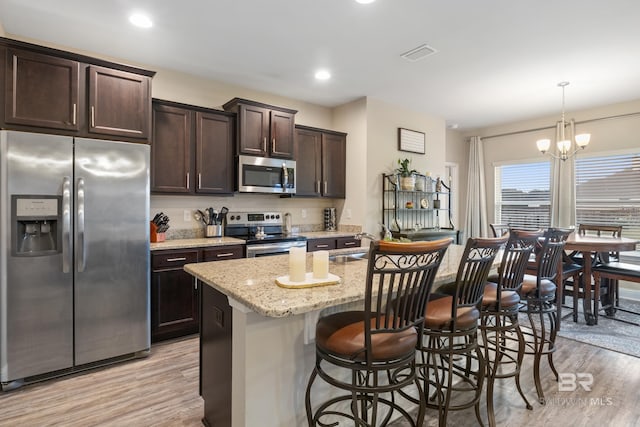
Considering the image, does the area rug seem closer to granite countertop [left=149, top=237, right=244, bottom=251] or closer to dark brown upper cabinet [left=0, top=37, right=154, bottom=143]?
granite countertop [left=149, top=237, right=244, bottom=251]

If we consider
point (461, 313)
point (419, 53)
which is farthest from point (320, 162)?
point (461, 313)

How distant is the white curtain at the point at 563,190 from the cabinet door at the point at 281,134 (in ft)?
14.1

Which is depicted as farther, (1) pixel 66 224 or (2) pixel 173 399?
(1) pixel 66 224

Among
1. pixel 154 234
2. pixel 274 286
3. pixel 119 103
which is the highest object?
pixel 119 103

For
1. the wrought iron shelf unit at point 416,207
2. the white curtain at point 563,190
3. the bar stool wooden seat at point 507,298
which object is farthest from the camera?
the white curtain at point 563,190

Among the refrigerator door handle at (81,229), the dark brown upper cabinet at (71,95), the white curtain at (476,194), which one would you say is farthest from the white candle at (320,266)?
the white curtain at (476,194)

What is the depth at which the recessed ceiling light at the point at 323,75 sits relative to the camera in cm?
381

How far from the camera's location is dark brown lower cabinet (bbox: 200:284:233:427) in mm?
1651

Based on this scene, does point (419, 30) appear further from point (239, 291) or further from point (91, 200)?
point (91, 200)

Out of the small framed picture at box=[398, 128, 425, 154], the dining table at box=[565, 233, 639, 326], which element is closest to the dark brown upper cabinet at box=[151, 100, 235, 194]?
the small framed picture at box=[398, 128, 425, 154]

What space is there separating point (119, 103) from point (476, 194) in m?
5.92

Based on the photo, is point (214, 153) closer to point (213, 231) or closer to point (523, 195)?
point (213, 231)

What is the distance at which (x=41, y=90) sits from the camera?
8.30ft

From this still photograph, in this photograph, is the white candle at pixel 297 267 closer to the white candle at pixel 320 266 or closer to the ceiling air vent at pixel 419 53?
the white candle at pixel 320 266
